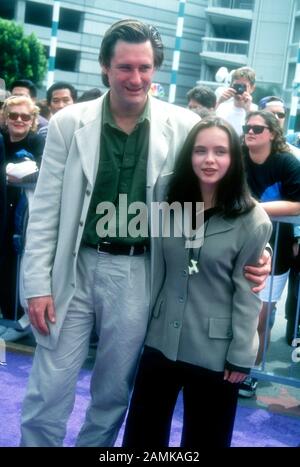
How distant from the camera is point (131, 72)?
225cm

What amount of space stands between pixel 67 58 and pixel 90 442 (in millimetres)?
43663

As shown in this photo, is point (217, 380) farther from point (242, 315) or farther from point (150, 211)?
point (150, 211)

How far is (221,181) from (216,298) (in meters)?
0.46

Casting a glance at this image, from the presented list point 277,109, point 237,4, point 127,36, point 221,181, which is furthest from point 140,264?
point 237,4

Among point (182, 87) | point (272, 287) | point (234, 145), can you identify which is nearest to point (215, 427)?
point (234, 145)

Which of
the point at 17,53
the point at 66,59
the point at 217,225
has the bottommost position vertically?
the point at 217,225

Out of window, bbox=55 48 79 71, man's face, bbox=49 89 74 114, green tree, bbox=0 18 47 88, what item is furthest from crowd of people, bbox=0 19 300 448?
window, bbox=55 48 79 71

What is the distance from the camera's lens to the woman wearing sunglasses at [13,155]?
4.25 meters

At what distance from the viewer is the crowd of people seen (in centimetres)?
226

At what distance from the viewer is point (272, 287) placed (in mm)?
3818

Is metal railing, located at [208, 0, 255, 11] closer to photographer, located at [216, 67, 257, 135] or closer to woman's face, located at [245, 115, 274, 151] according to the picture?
photographer, located at [216, 67, 257, 135]

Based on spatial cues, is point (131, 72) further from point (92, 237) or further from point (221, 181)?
point (92, 237)

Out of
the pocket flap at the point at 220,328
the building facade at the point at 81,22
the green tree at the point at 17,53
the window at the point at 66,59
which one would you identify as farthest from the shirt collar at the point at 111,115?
the window at the point at 66,59

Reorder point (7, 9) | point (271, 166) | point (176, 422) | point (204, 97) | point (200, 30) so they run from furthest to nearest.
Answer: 1. point (200, 30)
2. point (7, 9)
3. point (204, 97)
4. point (271, 166)
5. point (176, 422)
